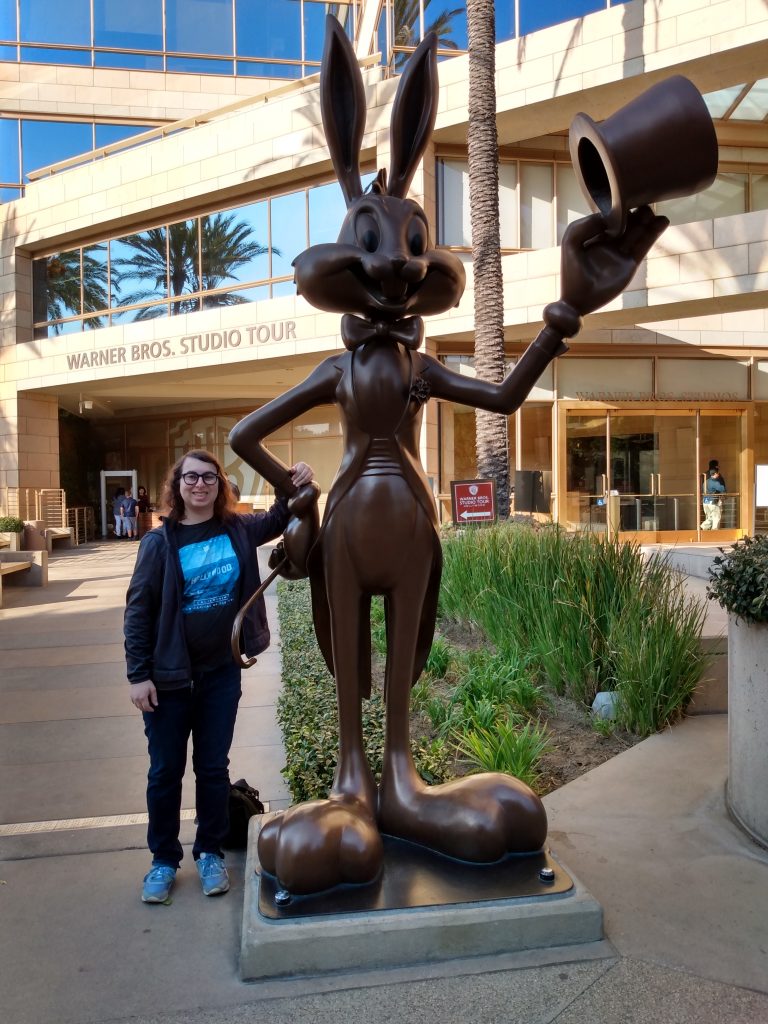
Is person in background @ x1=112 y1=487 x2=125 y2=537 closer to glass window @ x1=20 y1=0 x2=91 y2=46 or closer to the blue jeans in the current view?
glass window @ x1=20 y1=0 x2=91 y2=46

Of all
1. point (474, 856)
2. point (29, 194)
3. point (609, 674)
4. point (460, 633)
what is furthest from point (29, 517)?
point (474, 856)

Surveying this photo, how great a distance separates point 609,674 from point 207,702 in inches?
103

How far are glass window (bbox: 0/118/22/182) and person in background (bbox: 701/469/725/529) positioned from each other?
19460 mm

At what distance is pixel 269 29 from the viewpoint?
20891mm

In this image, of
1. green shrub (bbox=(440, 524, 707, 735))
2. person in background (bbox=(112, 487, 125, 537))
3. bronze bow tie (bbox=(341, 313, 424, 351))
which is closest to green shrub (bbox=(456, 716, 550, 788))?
green shrub (bbox=(440, 524, 707, 735))

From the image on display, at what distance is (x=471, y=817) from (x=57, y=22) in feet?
81.9

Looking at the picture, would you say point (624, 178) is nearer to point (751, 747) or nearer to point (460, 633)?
point (751, 747)

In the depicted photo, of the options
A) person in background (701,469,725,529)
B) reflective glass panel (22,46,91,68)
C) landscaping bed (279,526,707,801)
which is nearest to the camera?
landscaping bed (279,526,707,801)

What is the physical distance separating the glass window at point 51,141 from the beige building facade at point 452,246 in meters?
0.22

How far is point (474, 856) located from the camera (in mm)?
2410

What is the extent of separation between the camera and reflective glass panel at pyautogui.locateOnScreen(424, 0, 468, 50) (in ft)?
47.8

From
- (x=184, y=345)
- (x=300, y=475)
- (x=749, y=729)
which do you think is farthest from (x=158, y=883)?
(x=184, y=345)

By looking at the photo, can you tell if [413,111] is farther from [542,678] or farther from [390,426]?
[542,678]

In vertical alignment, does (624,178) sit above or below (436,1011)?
above
